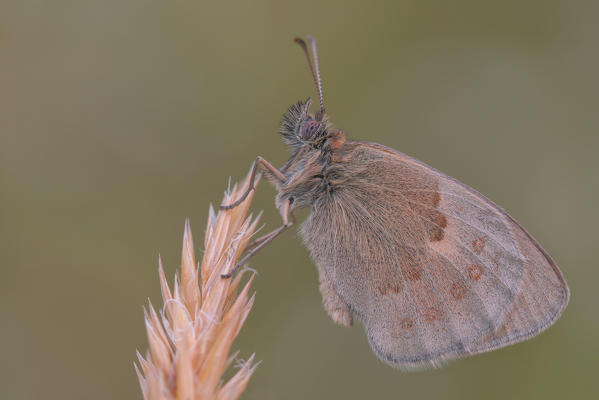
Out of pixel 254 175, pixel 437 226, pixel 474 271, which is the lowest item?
pixel 474 271

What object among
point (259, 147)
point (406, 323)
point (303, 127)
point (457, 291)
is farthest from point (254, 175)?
point (259, 147)

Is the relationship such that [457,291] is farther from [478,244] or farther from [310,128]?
[310,128]

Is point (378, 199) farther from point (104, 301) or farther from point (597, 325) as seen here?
point (104, 301)

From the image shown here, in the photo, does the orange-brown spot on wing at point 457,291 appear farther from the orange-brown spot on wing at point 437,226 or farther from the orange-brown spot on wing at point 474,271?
the orange-brown spot on wing at point 437,226

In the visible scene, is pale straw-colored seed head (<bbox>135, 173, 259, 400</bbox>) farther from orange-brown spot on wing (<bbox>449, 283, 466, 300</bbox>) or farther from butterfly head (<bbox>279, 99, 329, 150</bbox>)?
orange-brown spot on wing (<bbox>449, 283, 466, 300</bbox>)

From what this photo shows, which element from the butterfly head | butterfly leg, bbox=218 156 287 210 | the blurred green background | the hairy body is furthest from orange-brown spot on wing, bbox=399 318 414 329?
the blurred green background

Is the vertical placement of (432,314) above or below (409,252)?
below

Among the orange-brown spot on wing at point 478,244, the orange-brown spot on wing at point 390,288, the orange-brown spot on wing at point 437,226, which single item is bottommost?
the orange-brown spot on wing at point 390,288

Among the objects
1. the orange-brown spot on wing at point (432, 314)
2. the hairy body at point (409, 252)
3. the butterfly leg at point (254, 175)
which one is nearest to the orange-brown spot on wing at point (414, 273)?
the hairy body at point (409, 252)
